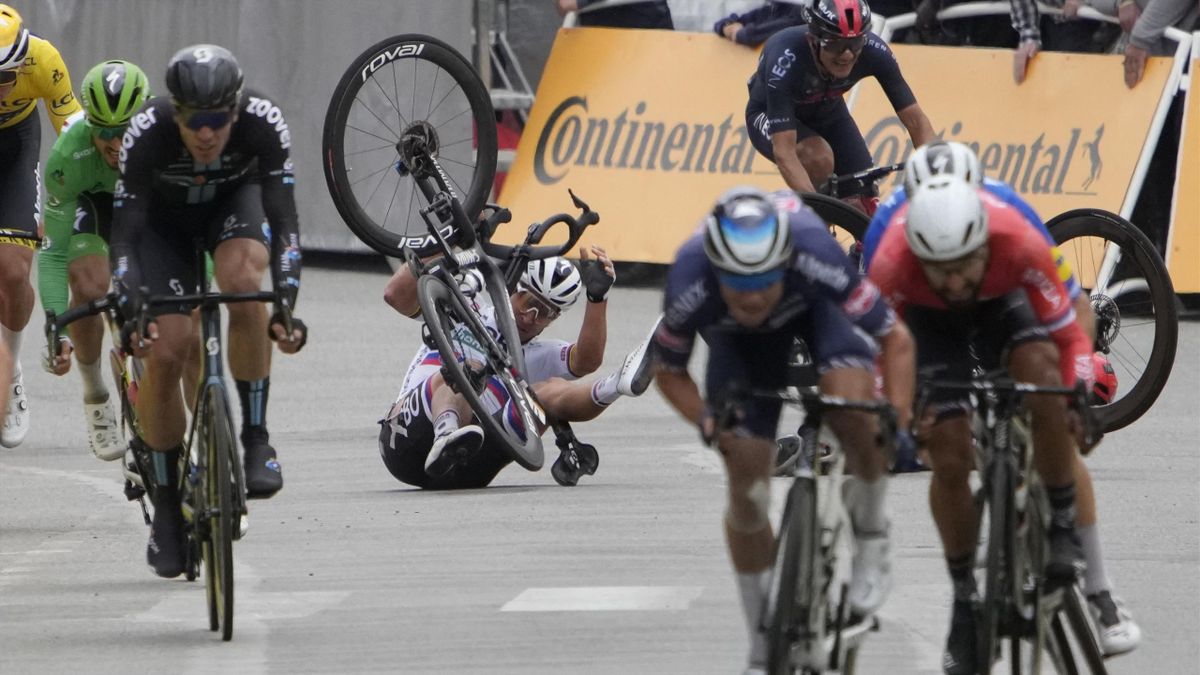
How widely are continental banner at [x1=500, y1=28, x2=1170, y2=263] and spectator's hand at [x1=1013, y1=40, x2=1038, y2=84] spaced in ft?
0.21

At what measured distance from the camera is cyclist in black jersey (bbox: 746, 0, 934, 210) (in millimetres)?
11203

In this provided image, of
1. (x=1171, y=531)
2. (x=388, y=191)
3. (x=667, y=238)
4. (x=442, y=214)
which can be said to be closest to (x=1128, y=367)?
(x=1171, y=531)

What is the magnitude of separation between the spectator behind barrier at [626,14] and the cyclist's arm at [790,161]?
527 centimetres

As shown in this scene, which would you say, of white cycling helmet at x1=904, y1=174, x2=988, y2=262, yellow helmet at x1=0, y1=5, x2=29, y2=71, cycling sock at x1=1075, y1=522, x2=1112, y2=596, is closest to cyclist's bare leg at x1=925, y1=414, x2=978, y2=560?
cycling sock at x1=1075, y1=522, x2=1112, y2=596

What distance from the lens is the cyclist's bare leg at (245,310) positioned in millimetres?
7941

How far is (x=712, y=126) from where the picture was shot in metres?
16.0

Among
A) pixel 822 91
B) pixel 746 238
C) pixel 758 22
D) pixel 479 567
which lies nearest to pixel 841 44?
pixel 822 91

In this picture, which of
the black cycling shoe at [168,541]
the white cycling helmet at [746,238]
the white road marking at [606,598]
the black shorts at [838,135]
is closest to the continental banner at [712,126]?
the black shorts at [838,135]

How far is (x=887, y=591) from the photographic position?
677 cm

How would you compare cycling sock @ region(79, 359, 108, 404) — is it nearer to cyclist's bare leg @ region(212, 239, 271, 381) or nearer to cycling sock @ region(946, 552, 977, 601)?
cyclist's bare leg @ region(212, 239, 271, 381)

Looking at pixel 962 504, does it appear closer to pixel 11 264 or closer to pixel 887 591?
pixel 887 591

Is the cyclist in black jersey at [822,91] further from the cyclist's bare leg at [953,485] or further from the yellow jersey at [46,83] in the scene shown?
the cyclist's bare leg at [953,485]

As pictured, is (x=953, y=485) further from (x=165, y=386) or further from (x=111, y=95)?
(x=111, y=95)

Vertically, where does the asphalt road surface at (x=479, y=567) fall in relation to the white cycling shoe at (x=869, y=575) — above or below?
below
